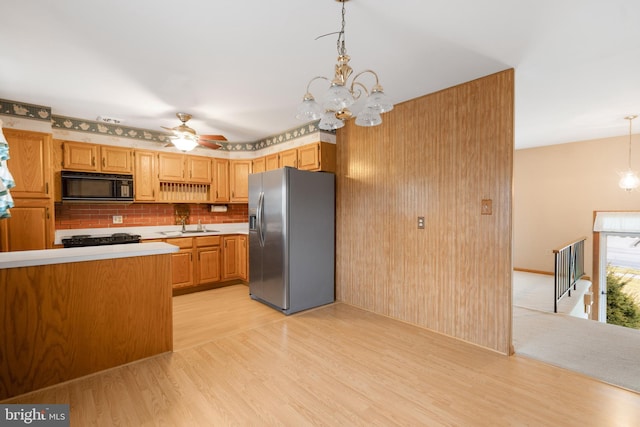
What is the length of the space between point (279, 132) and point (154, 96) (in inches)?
73.3

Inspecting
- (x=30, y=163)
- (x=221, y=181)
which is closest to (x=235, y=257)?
→ (x=221, y=181)

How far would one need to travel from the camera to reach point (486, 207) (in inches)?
105

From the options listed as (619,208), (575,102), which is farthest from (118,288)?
(619,208)

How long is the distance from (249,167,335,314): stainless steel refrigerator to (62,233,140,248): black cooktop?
1.64 meters

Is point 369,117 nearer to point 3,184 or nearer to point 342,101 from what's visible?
point 342,101

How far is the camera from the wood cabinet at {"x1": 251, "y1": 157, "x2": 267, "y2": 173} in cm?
479

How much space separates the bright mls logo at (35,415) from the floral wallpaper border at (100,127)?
119 inches

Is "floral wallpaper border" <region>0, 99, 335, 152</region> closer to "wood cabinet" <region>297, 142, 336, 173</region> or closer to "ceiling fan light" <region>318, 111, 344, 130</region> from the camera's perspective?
"wood cabinet" <region>297, 142, 336, 173</region>

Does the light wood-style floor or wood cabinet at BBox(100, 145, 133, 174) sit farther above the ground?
wood cabinet at BBox(100, 145, 133, 174)

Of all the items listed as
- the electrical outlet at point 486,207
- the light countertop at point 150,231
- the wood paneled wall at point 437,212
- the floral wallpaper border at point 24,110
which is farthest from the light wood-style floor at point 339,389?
the floral wallpaper border at point 24,110

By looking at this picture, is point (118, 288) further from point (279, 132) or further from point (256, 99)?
point (279, 132)

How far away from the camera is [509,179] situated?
2.51m

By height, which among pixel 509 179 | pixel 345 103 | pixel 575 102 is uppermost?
pixel 575 102

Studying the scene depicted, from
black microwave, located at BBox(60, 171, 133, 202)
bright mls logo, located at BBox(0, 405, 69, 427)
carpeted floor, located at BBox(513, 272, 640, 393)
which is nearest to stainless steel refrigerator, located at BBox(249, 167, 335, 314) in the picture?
black microwave, located at BBox(60, 171, 133, 202)
